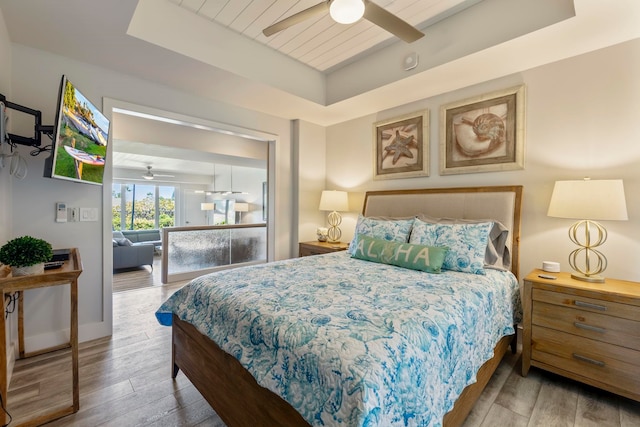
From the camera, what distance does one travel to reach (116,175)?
8383 mm

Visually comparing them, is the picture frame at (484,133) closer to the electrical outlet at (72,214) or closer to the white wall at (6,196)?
the electrical outlet at (72,214)

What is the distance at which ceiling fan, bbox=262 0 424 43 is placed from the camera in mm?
1631

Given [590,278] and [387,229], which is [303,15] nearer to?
[387,229]

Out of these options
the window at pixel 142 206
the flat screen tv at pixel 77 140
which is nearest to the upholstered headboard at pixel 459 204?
the flat screen tv at pixel 77 140

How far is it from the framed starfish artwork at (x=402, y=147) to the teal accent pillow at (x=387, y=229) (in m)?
0.80

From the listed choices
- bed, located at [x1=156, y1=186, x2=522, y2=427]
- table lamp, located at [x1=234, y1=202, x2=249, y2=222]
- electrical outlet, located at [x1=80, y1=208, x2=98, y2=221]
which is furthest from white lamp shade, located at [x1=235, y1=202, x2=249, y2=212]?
bed, located at [x1=156, y1=186, x2=522, y2=427]

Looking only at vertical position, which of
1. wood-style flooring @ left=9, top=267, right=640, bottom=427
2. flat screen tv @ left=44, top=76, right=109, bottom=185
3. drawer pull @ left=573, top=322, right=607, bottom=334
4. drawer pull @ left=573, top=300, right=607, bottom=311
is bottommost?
wood-style flooring @ left=9, top=267, right=640, bottom=427

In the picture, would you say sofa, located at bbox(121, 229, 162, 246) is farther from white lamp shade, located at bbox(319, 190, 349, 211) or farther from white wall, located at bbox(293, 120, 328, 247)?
white lamp shade, located at bbox(319, 190, 349, 211)

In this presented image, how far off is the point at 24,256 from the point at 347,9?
2.30 m

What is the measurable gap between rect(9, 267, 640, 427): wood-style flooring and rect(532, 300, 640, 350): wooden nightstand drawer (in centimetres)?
43

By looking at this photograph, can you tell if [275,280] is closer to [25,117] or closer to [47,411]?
[47,411]

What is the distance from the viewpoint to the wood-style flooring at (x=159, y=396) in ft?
5.42

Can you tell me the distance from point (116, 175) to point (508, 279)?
992cm

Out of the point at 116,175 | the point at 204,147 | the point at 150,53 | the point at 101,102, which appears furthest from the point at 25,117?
the point at 116,175
